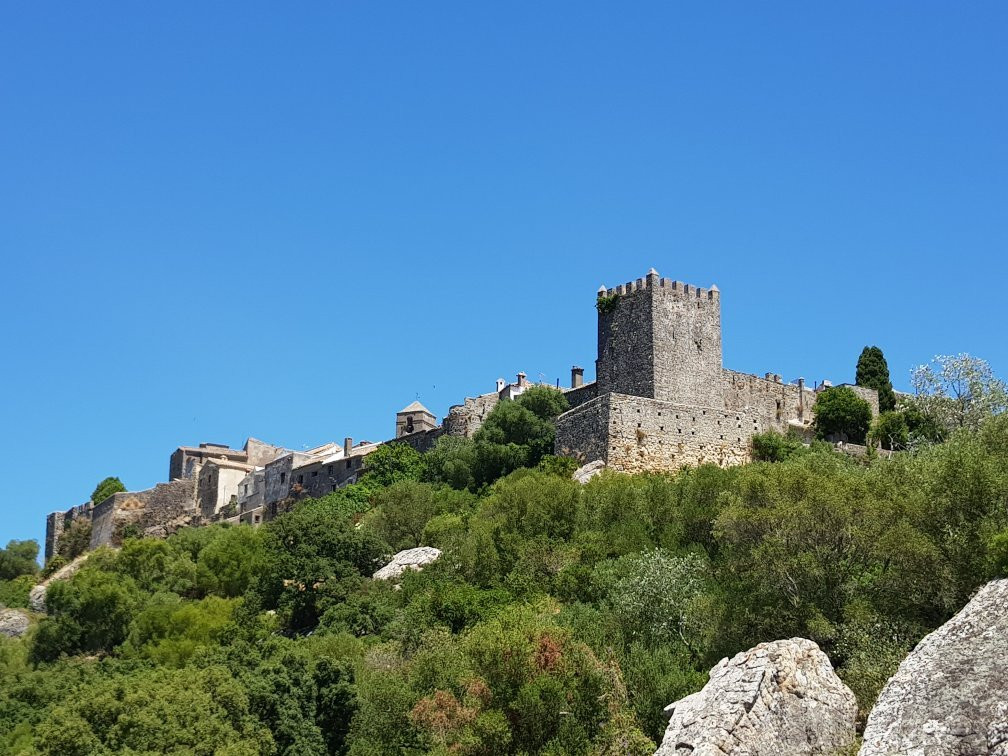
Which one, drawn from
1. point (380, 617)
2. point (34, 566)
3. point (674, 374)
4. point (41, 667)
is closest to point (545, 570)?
point (380, 617)

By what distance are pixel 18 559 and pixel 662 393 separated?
50782 millimetres

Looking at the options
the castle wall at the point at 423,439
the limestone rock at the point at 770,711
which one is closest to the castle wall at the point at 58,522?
the castle wall at the point at 423,439

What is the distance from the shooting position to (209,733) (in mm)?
31828

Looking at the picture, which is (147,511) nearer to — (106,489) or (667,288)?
(106,489)

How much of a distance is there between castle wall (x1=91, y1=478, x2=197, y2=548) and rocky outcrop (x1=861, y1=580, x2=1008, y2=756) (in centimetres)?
6878

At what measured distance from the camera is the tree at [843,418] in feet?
209

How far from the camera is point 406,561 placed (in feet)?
163

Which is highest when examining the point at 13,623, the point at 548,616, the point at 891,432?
the point at 891,432

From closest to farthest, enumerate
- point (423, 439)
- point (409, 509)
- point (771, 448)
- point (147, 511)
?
point (409, 509) < point (771, 448) < point (423, 439) < point (147, 511)

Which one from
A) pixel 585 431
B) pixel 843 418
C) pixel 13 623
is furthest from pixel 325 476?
pixel 843 418

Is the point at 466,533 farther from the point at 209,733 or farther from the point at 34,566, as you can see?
the point at 34,566

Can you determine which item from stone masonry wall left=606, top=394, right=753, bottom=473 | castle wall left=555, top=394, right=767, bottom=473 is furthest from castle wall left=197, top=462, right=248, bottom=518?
stone masonry wall left=606, top=394, right=753, bottom=473

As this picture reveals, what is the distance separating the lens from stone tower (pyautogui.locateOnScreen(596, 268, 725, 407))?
58.5m

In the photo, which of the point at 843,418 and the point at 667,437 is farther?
the point at 843,418
